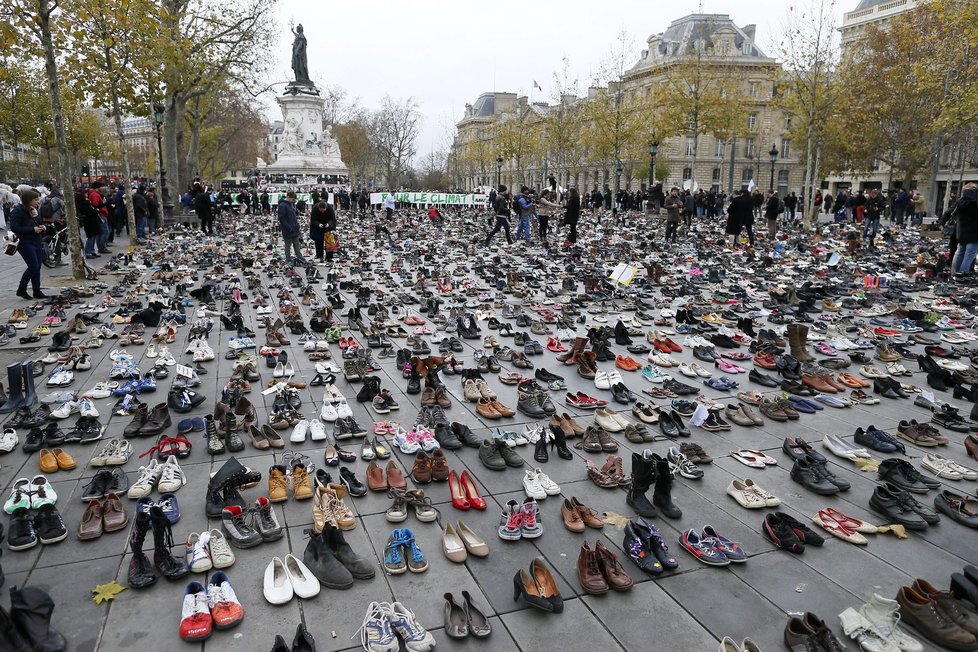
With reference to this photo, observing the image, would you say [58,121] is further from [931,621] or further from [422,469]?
[931,621]

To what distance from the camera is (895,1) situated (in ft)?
160

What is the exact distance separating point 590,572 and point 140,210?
76.8 feet

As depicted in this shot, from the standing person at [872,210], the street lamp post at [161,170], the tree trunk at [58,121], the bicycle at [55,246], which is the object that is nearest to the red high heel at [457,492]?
the tree trunk at [58,121]

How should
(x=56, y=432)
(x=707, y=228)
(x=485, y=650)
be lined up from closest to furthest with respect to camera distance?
1. (x=485, y=650)
2. (x=56, y=432)
3. (x=707, y=228)

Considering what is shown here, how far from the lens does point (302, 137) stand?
131ft

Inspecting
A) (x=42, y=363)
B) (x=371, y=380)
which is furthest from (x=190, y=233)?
(x=371, y=380)

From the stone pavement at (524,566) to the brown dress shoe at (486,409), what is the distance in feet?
2.65

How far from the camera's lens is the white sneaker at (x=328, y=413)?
238 inches

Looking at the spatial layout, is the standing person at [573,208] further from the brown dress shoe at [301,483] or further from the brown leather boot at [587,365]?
the brown dress shoe at [301,483]

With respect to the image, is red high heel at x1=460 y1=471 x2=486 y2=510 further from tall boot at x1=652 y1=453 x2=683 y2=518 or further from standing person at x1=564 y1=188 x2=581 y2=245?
standing person at x1=564 y1=188 x2=581 y2=245

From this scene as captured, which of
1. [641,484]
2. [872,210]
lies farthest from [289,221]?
[872,210]

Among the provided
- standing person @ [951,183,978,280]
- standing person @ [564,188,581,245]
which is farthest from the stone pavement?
standing person @ [564,188,581,245]

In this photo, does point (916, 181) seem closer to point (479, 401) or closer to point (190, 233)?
point (190, 233)

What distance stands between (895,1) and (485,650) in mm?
62285
